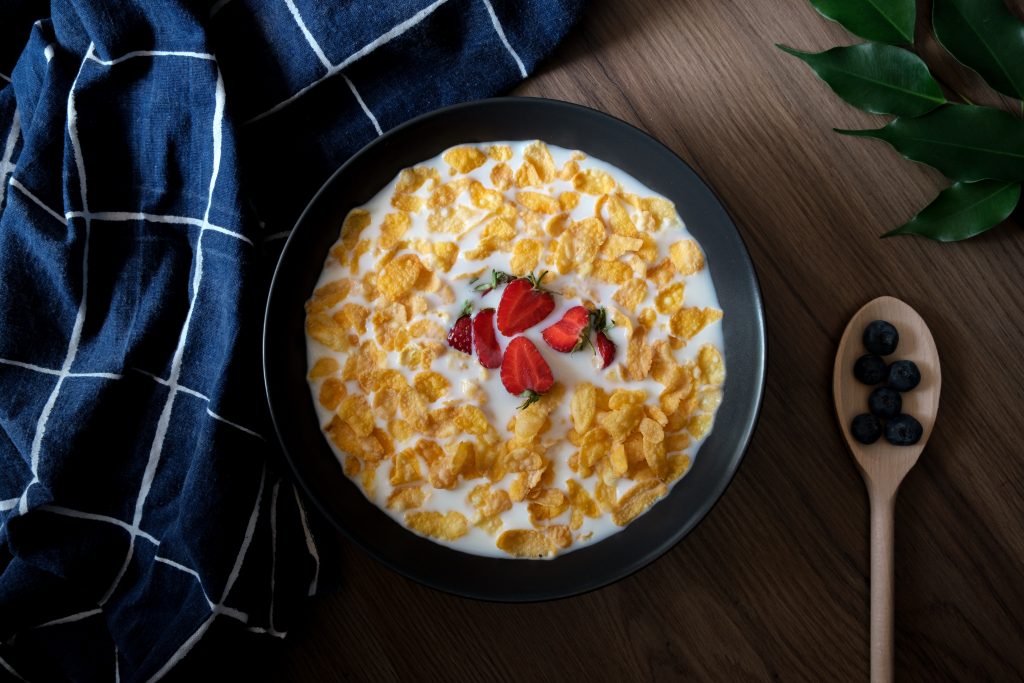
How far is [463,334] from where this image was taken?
858 millimetres

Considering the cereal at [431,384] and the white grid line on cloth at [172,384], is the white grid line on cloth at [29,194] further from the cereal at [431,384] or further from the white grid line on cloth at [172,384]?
the cereal at [431,384]

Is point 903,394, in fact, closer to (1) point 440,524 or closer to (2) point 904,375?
(2) point 904,375

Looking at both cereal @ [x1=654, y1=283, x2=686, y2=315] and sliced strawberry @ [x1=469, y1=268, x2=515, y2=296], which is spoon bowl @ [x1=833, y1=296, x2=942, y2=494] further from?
sliced strawberry @ [x1=469, y1=268, x2=515, y2=296]

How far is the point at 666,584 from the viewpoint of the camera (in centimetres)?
96

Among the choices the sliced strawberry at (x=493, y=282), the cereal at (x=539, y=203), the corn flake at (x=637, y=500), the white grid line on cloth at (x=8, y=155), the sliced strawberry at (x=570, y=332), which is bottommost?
the corn flake at (x=637, y=500)

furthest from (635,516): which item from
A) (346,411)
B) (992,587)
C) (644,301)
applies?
(992,587)

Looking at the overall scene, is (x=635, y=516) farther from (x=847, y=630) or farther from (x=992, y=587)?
(x=992, y=587)

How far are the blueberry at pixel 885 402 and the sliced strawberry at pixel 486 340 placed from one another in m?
0.47

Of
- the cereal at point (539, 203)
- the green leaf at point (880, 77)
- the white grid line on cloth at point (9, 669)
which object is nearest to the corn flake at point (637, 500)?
the cereal at point (539, 203)

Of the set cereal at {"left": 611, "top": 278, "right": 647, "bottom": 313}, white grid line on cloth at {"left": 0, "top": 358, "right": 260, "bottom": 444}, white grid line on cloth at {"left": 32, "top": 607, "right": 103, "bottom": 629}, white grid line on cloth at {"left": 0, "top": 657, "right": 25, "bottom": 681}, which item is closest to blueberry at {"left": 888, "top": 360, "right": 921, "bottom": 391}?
cereal at {"left": 611, "top": 278, "right": 647, "bottom": 313}

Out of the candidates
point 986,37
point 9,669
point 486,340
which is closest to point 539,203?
point 486,340

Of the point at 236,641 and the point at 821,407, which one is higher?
the point at 236,641

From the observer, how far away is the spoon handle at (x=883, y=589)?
36.8 inches

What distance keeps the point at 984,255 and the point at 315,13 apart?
90cm
